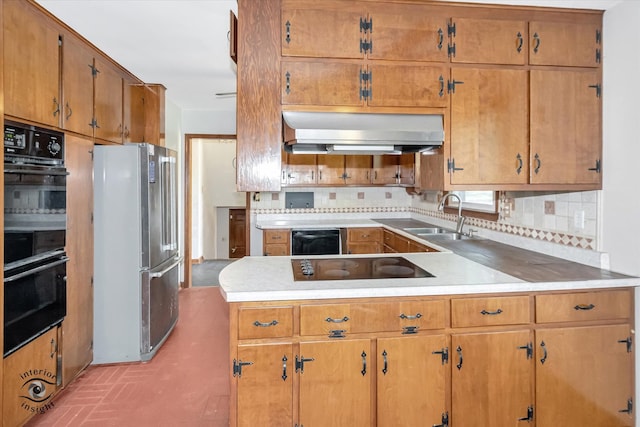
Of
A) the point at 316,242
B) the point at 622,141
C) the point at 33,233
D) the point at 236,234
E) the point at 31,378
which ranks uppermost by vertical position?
the point at 622,141

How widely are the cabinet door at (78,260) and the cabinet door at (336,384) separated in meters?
1.90

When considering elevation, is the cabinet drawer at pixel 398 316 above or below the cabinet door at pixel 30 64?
below

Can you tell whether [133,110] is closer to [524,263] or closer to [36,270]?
[36,270]

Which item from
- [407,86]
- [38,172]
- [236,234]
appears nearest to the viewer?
[407,86]

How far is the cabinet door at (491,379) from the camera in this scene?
6.11 ft

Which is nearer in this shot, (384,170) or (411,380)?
(411,380)

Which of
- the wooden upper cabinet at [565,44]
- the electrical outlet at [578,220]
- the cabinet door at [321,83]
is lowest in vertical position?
the electrical outlet at [578,220]

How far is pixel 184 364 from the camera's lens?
310 cm

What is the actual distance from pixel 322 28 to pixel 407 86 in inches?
22.7

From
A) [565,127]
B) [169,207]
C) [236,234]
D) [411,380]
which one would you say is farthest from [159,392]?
[236,234]

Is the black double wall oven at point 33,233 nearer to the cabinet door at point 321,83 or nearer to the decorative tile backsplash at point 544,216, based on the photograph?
the cabinet door at point 321,83

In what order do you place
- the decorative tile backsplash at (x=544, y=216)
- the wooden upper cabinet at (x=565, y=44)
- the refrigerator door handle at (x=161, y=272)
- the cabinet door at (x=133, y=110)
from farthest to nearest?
the cabinet door at (x=133, y=110)
the refrigerator door handle at (x=161, y=272)
the decorative tile backsplash at (x=544, y=216)
the wooden upper cabinet at (x=565, y=44)

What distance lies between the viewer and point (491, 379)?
188cm

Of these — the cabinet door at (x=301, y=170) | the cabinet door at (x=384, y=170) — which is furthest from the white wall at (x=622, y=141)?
the cabinet door at (x=301, y=170)
